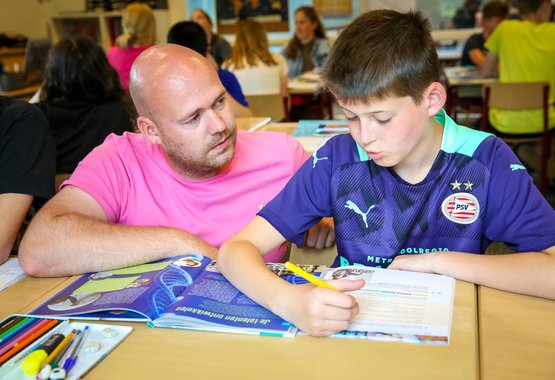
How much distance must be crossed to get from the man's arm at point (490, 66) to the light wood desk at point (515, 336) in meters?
4.14

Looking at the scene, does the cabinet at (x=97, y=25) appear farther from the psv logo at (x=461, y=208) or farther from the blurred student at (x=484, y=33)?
the psv logo at (x=461, y=208)

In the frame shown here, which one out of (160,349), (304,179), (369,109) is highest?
(369,109)

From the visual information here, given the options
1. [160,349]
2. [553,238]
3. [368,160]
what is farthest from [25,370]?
[553,238]

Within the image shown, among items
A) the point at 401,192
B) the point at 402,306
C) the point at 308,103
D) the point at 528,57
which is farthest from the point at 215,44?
the point at 402,306

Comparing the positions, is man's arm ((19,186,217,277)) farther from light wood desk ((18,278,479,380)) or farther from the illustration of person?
light wood desk ((18,278,479,380))

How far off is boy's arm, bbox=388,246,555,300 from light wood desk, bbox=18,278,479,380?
0.13 metres

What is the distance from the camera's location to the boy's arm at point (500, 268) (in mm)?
1139

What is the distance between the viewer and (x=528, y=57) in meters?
4.54

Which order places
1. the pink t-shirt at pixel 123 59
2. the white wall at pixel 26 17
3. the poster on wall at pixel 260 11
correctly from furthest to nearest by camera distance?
the poster on wall at pixel 260 11 → the white wall at pixel 26 17 → the pink t-shirt at pixel 123 59

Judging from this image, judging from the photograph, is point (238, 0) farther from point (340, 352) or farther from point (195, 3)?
point (340, 352)

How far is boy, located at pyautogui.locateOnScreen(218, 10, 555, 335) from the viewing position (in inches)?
46.7

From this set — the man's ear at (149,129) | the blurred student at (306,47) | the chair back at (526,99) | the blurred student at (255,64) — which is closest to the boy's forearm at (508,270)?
the man's ear at (149,129)

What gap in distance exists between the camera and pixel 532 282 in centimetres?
114

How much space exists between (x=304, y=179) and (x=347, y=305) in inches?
18.8
